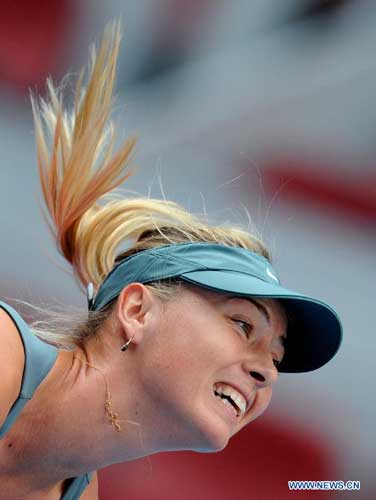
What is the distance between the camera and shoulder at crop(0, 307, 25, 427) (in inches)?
34.7

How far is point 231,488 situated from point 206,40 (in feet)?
2.66

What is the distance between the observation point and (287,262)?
4.99 ft

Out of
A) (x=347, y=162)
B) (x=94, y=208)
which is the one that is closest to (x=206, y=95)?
(x=347, y=162)

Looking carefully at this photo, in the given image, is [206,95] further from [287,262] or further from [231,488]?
[231,488]

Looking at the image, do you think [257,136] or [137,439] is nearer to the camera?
[137,439]

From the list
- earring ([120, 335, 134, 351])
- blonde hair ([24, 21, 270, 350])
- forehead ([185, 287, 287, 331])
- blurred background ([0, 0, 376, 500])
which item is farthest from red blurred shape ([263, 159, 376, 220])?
earring ([120, 335, 134, 351])

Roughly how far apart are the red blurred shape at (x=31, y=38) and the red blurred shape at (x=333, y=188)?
474mm

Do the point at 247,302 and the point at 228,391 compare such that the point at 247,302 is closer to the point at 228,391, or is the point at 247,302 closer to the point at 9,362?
the point at 228,391

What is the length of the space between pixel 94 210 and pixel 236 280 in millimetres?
301

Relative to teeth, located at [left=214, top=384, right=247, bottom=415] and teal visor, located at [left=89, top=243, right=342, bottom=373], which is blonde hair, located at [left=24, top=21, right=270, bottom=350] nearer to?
teal visor, located at [left=89, top=243, right=342, bottom=373]

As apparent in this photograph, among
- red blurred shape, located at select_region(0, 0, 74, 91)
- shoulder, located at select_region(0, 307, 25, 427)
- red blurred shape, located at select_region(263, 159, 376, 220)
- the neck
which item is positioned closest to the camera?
shoulder, located at select_region(0, 307, 25, 427)

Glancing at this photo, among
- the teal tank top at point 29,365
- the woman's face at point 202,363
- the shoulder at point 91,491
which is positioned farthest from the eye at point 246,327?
the shoulder at point 91,491

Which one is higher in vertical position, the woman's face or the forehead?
the forehead

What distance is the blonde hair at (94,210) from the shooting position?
1110 millimetres
